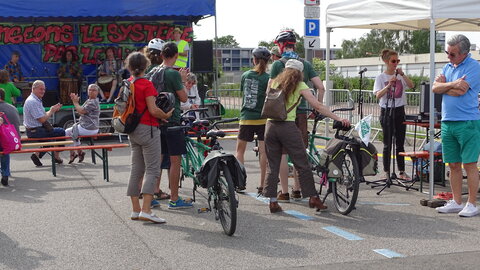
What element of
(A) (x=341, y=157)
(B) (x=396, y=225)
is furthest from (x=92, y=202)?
(B) (x=396, y=225)

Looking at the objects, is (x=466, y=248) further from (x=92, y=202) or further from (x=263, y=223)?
(x=92, y=202)

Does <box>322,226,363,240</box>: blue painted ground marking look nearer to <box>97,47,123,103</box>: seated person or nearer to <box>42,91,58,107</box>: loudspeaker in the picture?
<box>97,47,123,103</box>: seated person

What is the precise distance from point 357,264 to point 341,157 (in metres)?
2.18

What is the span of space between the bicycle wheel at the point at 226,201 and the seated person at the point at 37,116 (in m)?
5.48

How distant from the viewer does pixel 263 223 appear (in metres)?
7.02

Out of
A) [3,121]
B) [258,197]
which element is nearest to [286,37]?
[258,197]

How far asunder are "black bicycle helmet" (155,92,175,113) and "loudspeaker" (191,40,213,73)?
11336 millimetres

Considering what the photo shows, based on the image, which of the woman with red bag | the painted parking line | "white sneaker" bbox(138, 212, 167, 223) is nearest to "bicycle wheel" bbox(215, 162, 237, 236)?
"white sneaker" bbox(138, 212, 167, 223)

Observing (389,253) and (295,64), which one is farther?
(295,64)

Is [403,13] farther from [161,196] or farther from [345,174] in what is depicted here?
[161,196]

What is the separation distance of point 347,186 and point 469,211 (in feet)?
4.49

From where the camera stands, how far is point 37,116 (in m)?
11.4

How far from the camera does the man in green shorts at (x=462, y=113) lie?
723 cm

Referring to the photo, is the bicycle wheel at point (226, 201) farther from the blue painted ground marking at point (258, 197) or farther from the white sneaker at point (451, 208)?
the white sneaker at point (451, 208)
